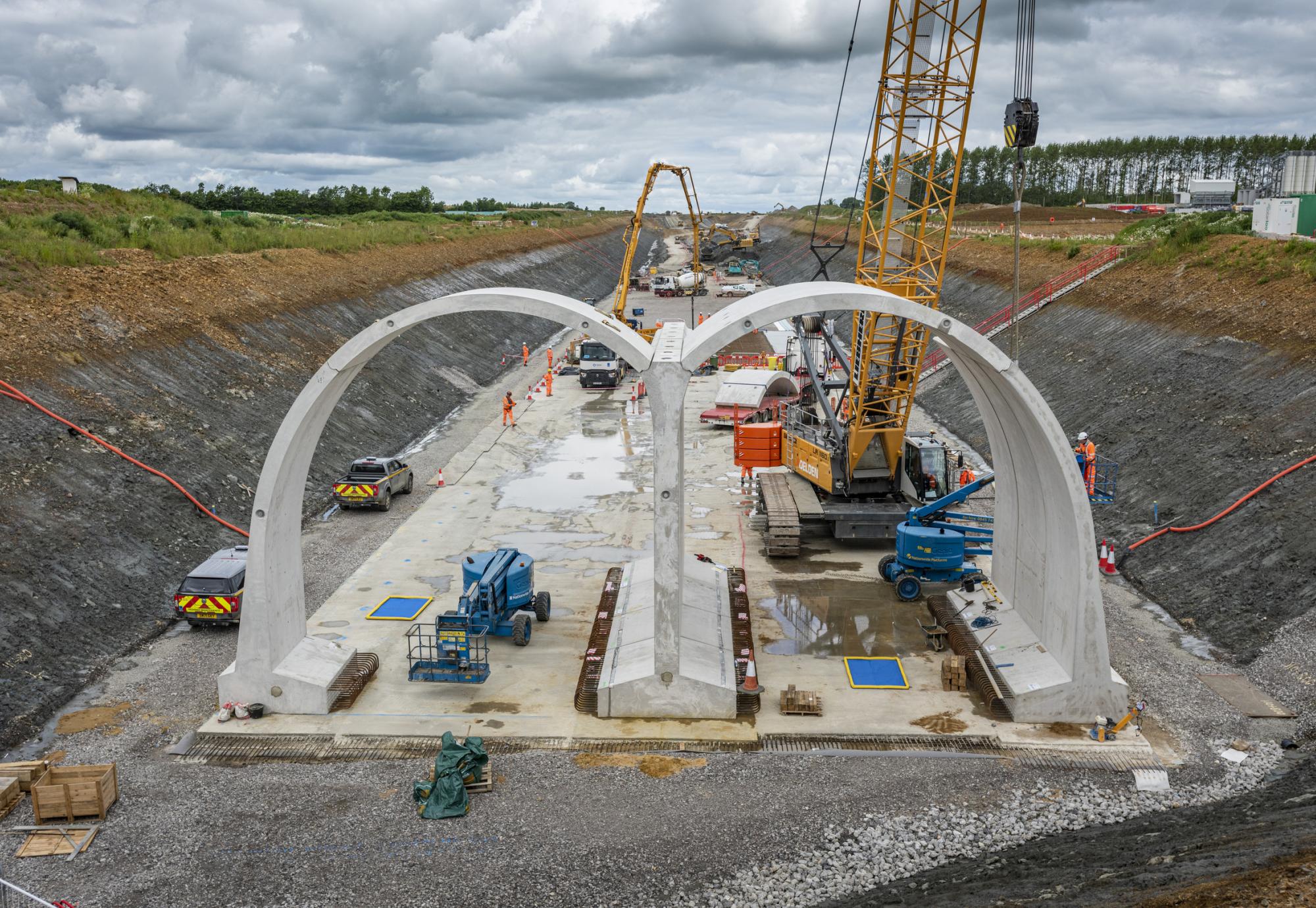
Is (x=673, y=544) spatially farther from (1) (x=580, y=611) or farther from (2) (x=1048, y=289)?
(2) (x=1048, y=289)

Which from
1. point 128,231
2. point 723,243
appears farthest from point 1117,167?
point 128,231

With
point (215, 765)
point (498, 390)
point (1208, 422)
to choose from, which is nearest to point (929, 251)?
point (1208, 422)

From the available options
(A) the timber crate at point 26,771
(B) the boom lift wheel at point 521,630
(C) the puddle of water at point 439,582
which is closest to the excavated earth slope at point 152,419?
(A) the timber crate at point 26,771

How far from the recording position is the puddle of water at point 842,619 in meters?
18.4

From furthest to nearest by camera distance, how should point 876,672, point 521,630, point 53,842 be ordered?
point 521,630, point 876,672, point 53,842

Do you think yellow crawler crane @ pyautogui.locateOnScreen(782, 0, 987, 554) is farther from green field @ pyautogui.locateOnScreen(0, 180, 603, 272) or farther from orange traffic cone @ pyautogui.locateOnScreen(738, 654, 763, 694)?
green field @ pyautogui.locateOnScreen(0, 180, 603, 272)

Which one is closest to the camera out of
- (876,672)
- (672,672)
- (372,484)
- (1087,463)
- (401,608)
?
(672,672)

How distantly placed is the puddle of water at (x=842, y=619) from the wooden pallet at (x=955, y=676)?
147 cm

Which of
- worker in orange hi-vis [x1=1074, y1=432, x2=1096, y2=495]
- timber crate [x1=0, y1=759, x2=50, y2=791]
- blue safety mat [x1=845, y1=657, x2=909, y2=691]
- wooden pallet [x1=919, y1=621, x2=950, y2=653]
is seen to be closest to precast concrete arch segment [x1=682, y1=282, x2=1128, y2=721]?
wooden pallet [x1=919, y1=621, x2=950, y2=653]

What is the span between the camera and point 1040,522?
16.8m

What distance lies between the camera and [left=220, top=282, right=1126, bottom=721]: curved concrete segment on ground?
15031 millimetres

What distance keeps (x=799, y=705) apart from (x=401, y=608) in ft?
→ 28.0

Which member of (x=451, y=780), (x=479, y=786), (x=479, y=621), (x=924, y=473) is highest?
(x=924, y=473)

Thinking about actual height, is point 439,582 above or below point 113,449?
below
